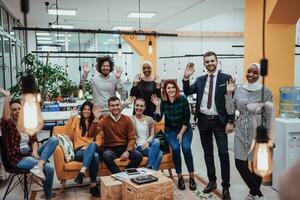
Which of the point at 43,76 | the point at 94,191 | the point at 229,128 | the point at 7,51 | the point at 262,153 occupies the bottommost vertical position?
the point at 94,191

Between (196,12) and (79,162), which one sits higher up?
(196,12)

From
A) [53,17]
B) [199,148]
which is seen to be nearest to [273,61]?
[199,148]

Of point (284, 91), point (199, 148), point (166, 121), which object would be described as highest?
point (284, 91)

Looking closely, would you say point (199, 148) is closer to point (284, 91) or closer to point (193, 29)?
point (284, 91)

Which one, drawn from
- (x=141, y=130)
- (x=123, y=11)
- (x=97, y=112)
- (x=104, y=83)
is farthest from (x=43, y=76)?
(x=141, y=130)

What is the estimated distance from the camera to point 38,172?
3.63m

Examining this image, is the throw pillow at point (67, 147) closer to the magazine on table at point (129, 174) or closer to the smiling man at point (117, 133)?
the smiling man at point (117, 133)

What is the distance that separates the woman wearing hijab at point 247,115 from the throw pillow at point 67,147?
2078 mm

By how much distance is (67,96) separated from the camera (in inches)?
378

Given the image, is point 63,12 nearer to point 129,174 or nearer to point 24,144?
point 24,144

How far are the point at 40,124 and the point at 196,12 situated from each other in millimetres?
7440

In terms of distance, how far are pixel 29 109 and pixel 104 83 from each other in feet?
10.0

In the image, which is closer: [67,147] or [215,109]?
[215,109]

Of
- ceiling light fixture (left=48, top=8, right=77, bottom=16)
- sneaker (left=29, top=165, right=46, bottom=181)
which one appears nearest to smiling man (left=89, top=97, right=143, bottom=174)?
sneaker (left=29, top=165, right=46, bottom=181)
